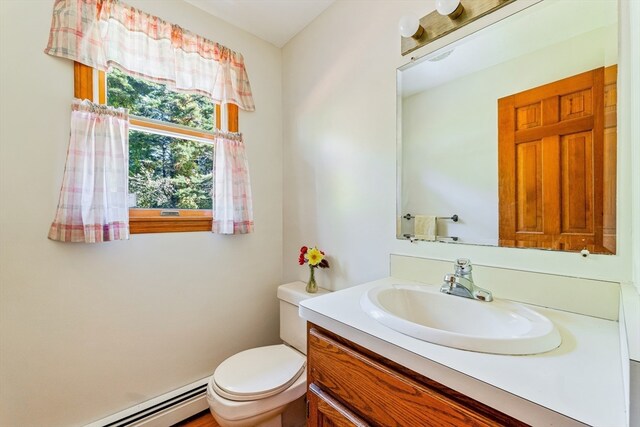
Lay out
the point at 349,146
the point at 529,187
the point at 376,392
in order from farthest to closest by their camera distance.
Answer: the point at 349,146, the point at 529,187, the point at 376,392

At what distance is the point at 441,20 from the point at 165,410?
7.40 ft

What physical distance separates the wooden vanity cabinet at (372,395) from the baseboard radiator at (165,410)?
972mm

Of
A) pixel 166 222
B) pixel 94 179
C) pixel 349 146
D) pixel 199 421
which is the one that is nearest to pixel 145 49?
pixel 94 179

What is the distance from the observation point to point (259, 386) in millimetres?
1159

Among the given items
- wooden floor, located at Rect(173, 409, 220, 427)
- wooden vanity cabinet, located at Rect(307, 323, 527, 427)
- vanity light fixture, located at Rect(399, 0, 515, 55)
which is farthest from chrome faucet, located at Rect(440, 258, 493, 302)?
wooden floor, located at Rect(173, 409, 220, 427)

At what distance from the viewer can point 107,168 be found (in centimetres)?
124

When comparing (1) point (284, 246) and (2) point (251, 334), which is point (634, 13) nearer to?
(1) point (284, 246)

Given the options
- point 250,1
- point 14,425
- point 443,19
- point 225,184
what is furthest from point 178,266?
point 443,19

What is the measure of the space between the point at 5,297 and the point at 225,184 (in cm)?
100

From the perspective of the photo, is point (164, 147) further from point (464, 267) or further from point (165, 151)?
point (464, 267)

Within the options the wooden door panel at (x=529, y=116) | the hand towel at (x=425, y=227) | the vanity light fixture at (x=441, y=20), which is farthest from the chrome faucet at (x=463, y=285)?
the vanity light fixture at (x=441, y=20)

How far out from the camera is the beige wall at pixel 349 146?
50.2 inches

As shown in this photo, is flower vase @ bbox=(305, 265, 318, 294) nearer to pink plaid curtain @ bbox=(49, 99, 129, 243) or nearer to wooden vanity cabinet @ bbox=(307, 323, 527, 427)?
wooden vanity cabinet @ bbox=(307, 323, 527, 427)

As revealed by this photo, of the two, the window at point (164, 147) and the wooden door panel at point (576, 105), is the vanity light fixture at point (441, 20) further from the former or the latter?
the window at point (164, 147)
